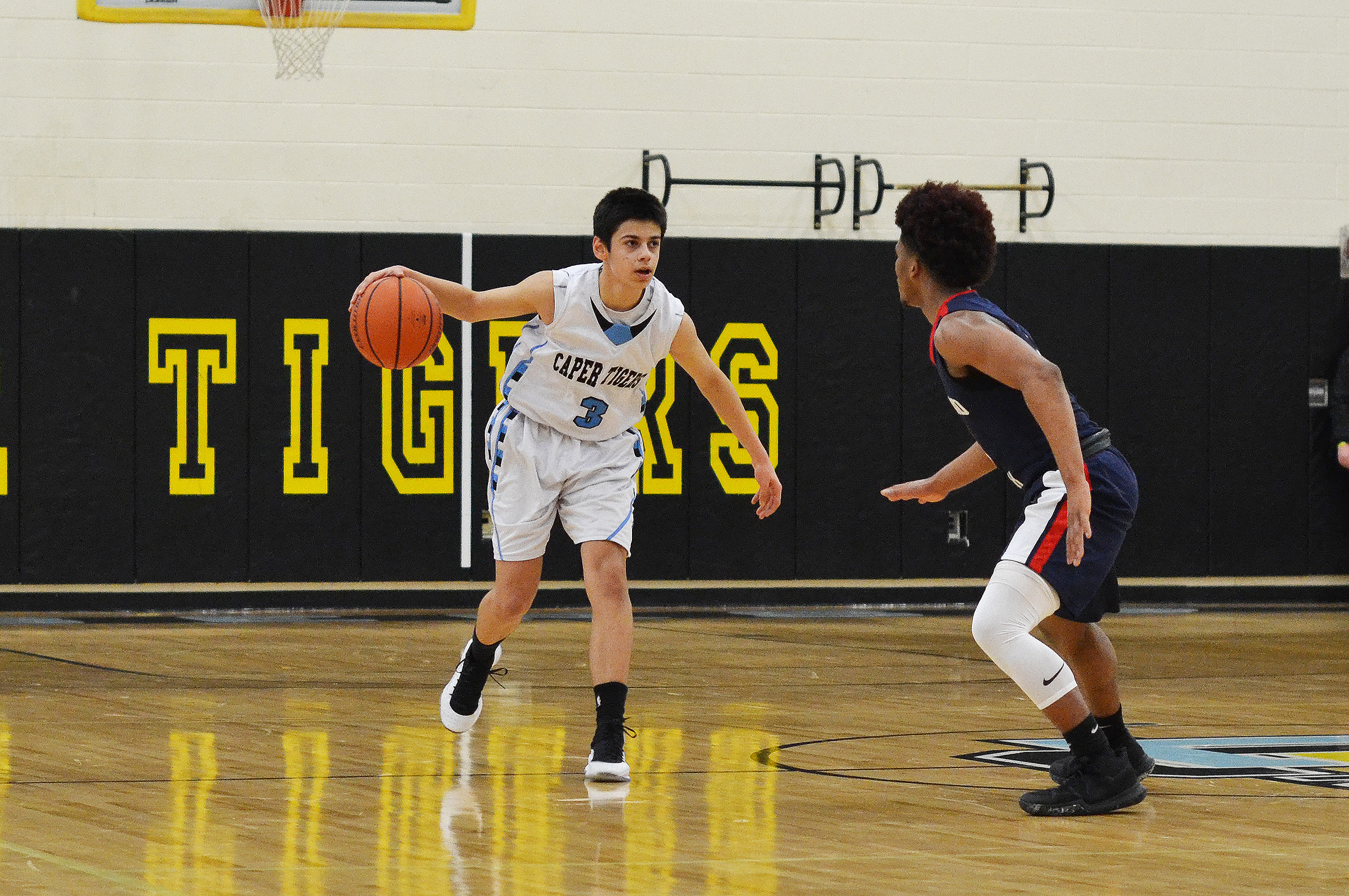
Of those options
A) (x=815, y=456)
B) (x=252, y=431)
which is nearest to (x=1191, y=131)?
(x=815, y=456)

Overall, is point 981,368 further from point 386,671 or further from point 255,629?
point 255,629

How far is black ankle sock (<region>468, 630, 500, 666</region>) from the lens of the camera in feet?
20.6

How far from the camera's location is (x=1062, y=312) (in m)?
14.0

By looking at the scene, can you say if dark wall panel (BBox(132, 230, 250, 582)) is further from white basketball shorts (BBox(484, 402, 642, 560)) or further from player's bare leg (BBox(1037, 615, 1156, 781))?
player's bare leg (BBox(1037, 615, 1156, 781))

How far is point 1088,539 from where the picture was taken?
5.00m

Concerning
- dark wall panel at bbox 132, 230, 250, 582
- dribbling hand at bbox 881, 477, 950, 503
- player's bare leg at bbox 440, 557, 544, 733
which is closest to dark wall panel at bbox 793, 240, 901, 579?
dark wall panel at bbox 132, 230, 250, 582

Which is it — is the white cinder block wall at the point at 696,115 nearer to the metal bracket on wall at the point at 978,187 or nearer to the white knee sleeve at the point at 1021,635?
the metal bracket on wall at the point at 978,187

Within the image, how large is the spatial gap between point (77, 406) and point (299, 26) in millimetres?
2873

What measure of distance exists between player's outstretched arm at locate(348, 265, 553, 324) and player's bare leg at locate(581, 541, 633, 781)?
714 mm

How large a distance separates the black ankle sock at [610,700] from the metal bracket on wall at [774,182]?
7758 mm

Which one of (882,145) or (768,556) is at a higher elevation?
(882,145)

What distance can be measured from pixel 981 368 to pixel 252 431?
28.0ft

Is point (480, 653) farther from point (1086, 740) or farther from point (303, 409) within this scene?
point (303, 409)

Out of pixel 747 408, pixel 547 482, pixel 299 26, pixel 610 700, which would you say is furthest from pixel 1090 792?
pixel 747 408
